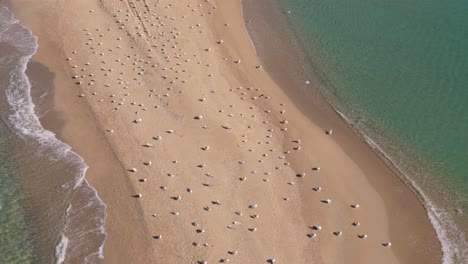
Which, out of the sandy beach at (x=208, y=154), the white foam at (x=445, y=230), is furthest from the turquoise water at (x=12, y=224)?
the white foam at (x=445, y=230)

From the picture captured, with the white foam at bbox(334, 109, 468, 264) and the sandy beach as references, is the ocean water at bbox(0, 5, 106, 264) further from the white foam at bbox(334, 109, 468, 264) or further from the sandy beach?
the white foam at bbox(334, 109, 468, 264)

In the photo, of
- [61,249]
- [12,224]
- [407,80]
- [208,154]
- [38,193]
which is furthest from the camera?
[407,80]

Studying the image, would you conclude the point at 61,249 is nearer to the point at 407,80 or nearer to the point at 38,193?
the point at 38,193

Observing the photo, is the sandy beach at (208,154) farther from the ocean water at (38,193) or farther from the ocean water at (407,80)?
the ocean water at (407,80)

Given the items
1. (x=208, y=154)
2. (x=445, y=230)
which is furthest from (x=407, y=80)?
(x=208, y=154)

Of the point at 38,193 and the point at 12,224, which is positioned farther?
the point at 38,193

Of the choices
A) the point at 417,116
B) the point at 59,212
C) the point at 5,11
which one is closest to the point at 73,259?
the point at 59,212

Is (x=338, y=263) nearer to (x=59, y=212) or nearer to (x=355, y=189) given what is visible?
(x=355, y=189)
